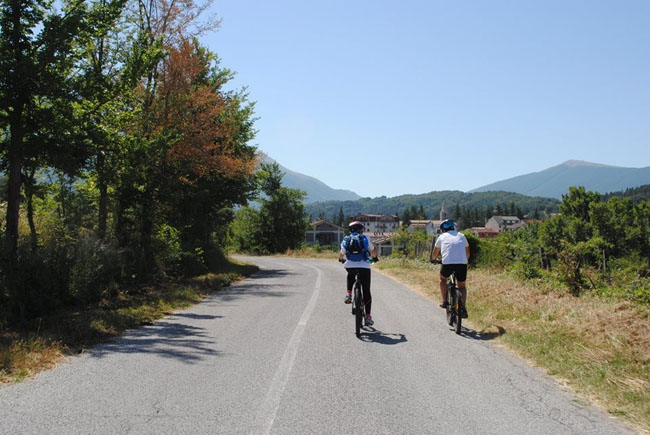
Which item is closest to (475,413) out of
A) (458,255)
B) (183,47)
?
(458,255)

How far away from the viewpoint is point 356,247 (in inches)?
364

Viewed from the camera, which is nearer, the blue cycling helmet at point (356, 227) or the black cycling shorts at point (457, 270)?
the blue cycling helmet at point (356, 227)

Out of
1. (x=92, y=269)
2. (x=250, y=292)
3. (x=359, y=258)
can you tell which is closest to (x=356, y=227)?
(x=359, y=258)

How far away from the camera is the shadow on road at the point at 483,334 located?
29.2ft

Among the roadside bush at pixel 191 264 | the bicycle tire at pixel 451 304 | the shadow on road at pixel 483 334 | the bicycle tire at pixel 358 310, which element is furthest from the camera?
the roadside bush at pixel 191 264

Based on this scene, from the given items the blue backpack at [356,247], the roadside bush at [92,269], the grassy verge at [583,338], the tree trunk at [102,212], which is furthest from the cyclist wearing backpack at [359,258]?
the tree trunk at [102,212]

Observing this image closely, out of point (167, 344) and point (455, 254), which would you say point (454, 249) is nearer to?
point (455, 254)

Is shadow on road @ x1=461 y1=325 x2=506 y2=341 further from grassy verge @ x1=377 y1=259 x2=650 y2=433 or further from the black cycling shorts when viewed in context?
the black cycling shorts

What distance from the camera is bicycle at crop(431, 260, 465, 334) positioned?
9.13 m

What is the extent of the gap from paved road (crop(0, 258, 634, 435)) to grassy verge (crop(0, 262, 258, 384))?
0.33m

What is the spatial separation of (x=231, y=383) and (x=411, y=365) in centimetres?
237

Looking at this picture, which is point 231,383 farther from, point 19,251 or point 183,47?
point 183,47

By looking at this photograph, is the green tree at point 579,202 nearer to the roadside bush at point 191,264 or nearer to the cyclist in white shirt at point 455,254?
the roadside bush at point 191,264

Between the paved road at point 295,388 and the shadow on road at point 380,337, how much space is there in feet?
0.07
